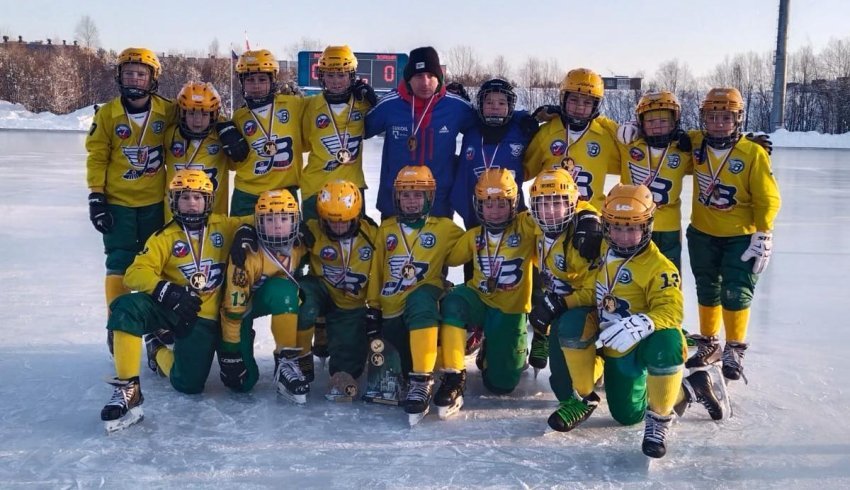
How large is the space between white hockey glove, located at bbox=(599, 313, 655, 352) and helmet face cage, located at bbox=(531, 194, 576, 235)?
2.16 feet

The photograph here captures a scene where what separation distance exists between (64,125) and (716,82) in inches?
1447

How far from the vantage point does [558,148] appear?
4676mm

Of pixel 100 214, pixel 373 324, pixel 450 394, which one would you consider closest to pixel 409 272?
pixel 373 324

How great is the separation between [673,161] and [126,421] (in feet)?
10.8

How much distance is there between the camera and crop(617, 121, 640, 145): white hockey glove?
4.48 m

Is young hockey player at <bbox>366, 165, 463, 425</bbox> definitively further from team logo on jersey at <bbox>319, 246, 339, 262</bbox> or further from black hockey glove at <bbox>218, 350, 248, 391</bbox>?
black hockey glove at <bbox>218, 350, 248, 391</bbox>

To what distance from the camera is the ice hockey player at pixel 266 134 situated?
484 cm

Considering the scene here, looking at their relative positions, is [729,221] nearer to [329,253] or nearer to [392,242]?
[392,242]

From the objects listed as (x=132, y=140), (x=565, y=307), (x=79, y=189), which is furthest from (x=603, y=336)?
(x=79, y=189)

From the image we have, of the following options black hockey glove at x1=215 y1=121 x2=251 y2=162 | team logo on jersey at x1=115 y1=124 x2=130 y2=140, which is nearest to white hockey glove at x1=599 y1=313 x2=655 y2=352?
black hockey glove at x1=215 y1=121 x2=251 y2=162

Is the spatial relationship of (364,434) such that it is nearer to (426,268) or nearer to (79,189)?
(426,268)

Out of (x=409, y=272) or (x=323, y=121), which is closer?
(x=409, y=272)

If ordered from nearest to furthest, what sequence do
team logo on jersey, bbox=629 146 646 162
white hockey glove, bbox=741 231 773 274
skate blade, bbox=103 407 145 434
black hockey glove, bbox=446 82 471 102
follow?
1. skate blade, bbox=103 407 145 434
2. white hockey glove, bbox=741 231 773 274
3. team logo on jersey, bbox=629 146 646 162
4. black hockey glove, bbox=446 82 471 102

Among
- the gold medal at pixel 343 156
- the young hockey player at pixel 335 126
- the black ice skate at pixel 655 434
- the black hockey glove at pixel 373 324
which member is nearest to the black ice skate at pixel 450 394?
the black hockey glove at pixel 373 324
